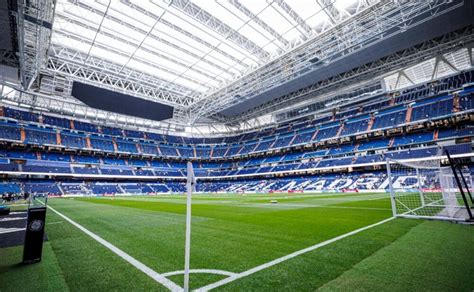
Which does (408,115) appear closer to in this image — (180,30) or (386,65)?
(386,65)

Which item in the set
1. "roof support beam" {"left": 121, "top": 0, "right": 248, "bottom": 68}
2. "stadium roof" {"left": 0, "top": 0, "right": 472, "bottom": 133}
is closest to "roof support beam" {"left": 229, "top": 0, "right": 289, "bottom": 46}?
"stadium roof" {"left": 0, "top": 0, "right": 472, "bottom": 133}

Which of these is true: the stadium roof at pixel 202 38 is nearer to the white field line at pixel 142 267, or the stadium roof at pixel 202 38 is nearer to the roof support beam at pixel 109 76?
the roof support beam at pixel 109 76

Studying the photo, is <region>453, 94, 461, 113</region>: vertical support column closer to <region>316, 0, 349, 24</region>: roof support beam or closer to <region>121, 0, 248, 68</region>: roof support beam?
<region>316, 0, 349, 24</region>: roof support beam

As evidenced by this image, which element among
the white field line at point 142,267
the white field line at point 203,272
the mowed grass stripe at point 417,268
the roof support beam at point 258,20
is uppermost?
the roof support beam at point 258,20

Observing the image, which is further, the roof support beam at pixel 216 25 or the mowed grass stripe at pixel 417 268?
the roof support beam at pixel 216 25

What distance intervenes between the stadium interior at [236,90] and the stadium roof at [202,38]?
16cm

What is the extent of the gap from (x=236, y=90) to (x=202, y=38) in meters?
10.6

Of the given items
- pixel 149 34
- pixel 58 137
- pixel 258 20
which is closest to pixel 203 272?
pixel 258 20

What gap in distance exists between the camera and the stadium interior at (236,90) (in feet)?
61.9

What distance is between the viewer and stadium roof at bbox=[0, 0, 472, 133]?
18031 mm

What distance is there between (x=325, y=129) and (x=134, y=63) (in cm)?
3870

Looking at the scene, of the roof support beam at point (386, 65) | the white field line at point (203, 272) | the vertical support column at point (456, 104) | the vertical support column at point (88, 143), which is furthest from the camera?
the vertical support column at point (88, 143)

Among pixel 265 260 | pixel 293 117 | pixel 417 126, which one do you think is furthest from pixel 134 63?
pixel 417 126

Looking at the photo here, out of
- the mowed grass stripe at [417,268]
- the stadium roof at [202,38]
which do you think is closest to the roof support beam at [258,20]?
the stadium roof at [202,38]
